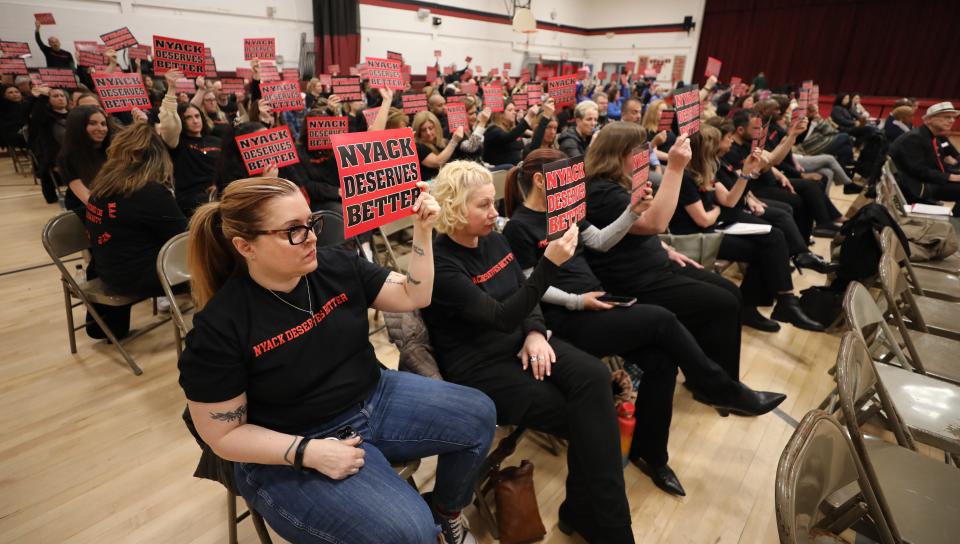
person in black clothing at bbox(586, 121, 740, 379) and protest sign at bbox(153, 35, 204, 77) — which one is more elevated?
protest sign at bbox(153, 35, 204, 77)

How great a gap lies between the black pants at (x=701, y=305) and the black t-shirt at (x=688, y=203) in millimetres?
732

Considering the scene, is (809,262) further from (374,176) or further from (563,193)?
(374,176)

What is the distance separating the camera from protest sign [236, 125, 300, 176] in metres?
2.77

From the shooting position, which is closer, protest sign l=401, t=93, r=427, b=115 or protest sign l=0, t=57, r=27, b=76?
protest sign l=401, t=93, r=427, b=115

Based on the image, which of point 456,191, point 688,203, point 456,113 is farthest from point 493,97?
point 456,191

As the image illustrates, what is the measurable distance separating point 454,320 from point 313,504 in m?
0.82

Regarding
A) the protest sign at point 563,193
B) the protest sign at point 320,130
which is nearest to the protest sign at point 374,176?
the protest sign at point 563,193

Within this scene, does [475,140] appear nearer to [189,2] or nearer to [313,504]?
[313,504]

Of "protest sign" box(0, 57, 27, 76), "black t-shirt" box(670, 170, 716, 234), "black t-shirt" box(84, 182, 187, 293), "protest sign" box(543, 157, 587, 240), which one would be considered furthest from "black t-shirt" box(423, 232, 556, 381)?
"protest sign" box(0, 57, 27, 76)

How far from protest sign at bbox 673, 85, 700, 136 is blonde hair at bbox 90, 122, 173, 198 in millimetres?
2949

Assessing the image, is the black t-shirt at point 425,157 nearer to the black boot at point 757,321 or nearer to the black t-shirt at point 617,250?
the black t-shirt at point 617,250

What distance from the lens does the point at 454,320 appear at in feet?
5.97

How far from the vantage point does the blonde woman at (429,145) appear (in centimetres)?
439

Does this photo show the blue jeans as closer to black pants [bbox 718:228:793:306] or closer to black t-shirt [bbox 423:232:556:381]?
black t-shirt [bbox 423:232:556:381]
